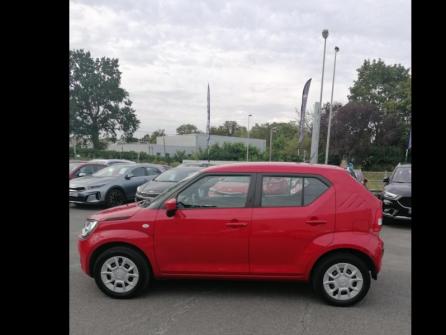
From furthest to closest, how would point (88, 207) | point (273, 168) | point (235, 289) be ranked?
point (88, 207)
point (235, 289)
point (273, 168)

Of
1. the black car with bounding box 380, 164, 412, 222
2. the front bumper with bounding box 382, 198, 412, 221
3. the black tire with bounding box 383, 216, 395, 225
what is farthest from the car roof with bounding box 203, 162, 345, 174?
the black tire with bounding box 383, 216, 395, 225

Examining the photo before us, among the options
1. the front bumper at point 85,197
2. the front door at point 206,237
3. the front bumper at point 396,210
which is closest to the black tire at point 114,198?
the front bumper at point 85,197

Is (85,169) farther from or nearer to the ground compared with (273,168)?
nearer to the ground

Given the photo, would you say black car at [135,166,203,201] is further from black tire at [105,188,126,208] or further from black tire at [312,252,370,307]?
black tire at [312,252,370,307]

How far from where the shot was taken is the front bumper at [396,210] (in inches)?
390

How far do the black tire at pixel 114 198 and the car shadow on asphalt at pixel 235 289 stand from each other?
727 centimetres

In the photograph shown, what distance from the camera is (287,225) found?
4.63 m

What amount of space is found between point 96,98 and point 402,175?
70757 millimetres

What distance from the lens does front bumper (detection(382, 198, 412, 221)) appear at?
9898 mm

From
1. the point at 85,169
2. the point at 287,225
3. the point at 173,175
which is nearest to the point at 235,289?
the point at 287,225

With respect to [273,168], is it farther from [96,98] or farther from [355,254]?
[96,98]
